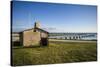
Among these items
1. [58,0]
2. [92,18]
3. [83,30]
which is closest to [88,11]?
[92,18]

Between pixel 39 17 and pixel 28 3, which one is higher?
pixel 28 3

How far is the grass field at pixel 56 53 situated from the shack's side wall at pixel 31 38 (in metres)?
0.06

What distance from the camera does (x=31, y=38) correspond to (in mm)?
2178

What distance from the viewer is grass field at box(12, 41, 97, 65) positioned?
6.97ft

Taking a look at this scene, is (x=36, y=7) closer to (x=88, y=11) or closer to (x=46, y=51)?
(x=46, y=51)

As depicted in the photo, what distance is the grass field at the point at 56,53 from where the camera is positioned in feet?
6.97

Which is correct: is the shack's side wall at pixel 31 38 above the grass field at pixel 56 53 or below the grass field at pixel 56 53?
above

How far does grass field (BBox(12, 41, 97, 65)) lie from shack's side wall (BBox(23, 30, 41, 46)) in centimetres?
6

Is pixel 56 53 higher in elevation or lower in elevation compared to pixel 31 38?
lower

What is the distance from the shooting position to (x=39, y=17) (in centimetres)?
219

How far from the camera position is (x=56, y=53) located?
2.25m

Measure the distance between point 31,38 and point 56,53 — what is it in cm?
36

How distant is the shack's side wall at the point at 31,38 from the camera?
2.16 m
